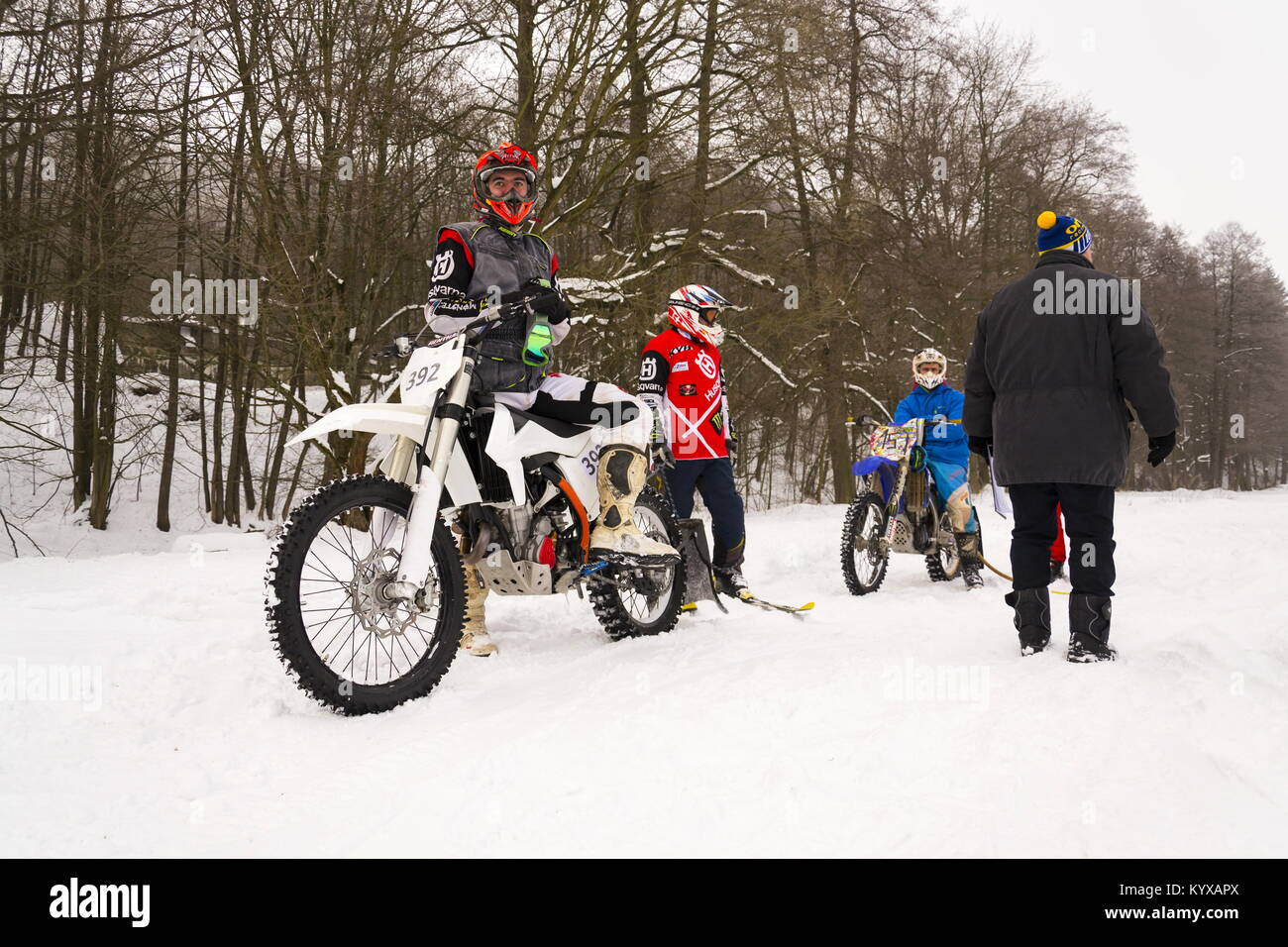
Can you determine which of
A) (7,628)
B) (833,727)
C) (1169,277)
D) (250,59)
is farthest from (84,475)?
(1169,277)

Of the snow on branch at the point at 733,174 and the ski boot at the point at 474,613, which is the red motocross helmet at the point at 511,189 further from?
the snow on branch at the point at 733,174

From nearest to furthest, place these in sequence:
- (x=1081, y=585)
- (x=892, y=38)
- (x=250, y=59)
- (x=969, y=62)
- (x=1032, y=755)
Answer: (x=1032, y=755) < (x=1081, y=585) < (x=250, y=59) < (x=892, y=38) < (x=969, y=62)

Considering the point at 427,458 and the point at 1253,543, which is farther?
the point at 1253,543

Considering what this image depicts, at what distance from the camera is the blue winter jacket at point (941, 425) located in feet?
25.3

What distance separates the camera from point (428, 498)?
351 centimetres

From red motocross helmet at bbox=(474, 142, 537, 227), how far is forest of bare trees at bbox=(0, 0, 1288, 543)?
6022mm

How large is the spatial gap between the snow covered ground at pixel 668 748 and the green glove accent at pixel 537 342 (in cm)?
148

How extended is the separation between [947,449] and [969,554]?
2.97 feet

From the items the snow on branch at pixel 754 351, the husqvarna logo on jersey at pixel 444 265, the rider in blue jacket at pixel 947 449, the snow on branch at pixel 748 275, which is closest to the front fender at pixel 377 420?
the husqvarna logo on jersey at pixel 444 265

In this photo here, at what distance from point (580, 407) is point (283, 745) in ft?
6.96

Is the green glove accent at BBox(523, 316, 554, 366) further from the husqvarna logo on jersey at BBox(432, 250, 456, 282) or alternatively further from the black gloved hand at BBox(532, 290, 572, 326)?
the husqvarna logo on jersey at BBox(432, 250, 456, 282)

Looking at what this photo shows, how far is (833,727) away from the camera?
2.99 meters

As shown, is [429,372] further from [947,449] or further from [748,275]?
[748,275]

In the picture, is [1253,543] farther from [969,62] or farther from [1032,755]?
[969,62]
